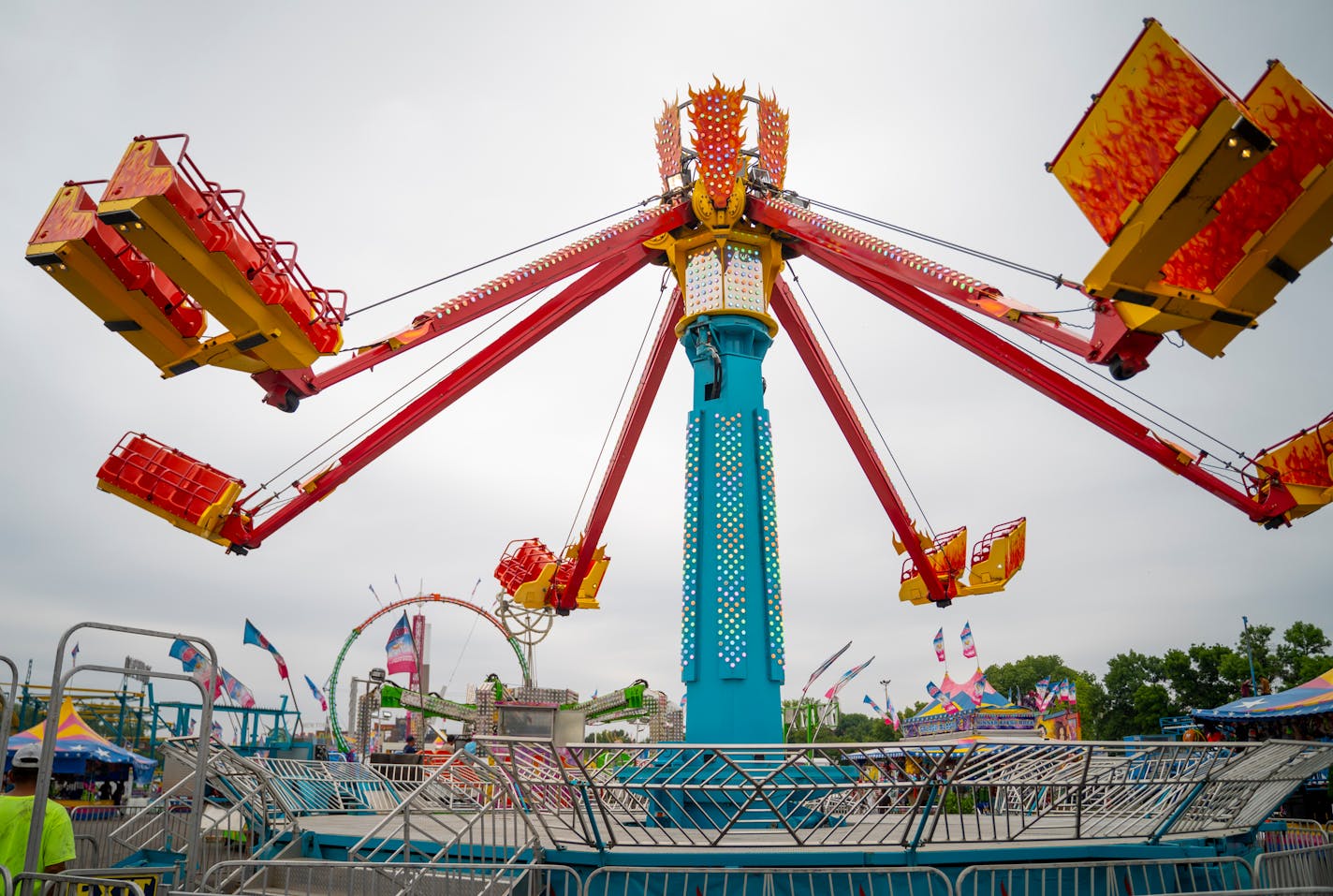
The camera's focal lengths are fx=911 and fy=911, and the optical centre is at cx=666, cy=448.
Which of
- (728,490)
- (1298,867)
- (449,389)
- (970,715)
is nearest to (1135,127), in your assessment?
(728,490)

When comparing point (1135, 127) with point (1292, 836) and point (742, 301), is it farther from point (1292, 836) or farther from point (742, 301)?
point (1292, 836)

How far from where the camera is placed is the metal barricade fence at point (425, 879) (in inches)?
319

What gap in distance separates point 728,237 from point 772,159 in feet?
7.27

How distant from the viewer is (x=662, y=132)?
57.6 feet

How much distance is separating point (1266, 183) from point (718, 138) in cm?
892

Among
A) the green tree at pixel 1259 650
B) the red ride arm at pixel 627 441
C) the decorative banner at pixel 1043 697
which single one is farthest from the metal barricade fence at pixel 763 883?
the green tree at pixel 1259 650

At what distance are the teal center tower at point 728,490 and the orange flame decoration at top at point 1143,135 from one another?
695cm

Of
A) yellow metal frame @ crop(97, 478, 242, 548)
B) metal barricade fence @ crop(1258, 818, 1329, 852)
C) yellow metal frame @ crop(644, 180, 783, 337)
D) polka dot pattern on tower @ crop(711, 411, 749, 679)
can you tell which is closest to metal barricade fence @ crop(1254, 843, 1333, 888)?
metal barricade fence @ crop(1258, 818, 1329, 852)

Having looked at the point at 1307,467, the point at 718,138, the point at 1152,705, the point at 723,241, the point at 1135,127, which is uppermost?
the point at 718,138

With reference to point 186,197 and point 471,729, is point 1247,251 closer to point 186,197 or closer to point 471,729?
point 186,197

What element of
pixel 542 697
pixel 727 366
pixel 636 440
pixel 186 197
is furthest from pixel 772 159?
pixel 542 697

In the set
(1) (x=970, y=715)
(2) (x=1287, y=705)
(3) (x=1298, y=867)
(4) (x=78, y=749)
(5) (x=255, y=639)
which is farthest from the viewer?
(5) (x=255, y=639)

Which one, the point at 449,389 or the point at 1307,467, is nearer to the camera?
the point at 1307,467

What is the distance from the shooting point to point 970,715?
Result: 30812mm
